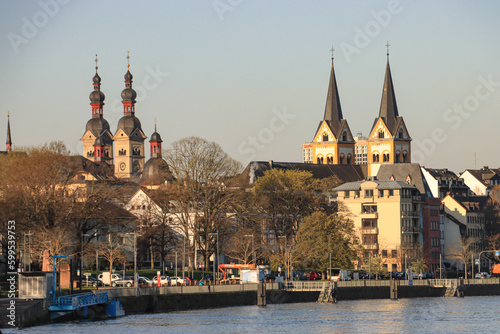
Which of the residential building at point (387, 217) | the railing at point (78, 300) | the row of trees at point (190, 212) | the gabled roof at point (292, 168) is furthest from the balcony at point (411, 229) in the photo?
the railing at point (78, 300)

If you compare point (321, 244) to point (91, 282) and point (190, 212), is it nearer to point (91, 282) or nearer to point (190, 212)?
point (190, 212)

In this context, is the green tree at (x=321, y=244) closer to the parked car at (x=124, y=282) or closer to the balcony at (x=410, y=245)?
the balcony at (x=410, y=245)

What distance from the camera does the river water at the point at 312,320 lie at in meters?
71.9

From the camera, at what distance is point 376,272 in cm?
12512

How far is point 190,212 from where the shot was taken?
4715 inches

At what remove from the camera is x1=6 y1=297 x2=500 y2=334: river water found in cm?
7188

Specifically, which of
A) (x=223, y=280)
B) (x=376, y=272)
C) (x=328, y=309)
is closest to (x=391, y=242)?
(x=376, y=272)

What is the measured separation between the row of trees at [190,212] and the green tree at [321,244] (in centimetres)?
10

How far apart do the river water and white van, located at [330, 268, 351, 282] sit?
1692cm

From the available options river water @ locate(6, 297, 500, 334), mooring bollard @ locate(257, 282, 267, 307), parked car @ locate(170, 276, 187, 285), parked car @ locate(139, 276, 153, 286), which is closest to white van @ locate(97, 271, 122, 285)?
parked car @ locate(139, 276, 153, 286)

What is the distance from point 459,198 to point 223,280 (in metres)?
81.1

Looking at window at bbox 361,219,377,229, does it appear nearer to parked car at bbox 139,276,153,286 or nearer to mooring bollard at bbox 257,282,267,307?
parked car at bbox 139,276,153,286

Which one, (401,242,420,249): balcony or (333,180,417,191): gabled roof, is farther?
(333,180,417,191): gabled roof

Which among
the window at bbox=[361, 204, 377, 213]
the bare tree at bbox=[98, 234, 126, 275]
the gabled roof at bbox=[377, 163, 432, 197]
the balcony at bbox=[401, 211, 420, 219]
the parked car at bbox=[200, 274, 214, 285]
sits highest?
the gabled roof at bbox=[377, 163, 432, 197]
